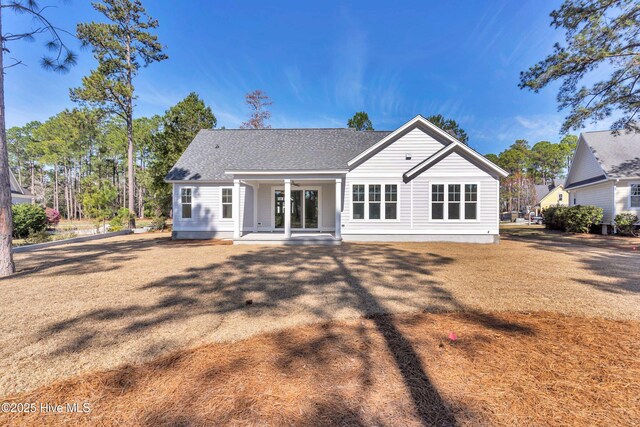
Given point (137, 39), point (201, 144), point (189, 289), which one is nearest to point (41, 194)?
point (137, 39)

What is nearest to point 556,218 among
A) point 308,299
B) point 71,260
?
point 308,299

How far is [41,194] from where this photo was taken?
5022 cm

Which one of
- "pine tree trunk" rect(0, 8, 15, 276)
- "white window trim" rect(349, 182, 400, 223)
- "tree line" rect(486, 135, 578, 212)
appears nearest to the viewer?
"pine tree trunk" rect(0, 8, 15, 276)

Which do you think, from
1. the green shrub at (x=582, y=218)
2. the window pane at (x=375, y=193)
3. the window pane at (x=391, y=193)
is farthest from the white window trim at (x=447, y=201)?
the green shrub at (x=582, y=218)

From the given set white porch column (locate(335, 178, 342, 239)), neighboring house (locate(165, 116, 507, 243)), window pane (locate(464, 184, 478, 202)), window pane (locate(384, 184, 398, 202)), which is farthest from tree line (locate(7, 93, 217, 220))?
window pane (locate(464, 184, 478, 202))

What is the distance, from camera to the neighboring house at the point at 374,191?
41.0ft

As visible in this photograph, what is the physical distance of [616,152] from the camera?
58.0 ft

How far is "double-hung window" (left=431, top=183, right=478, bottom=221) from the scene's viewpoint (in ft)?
41.5

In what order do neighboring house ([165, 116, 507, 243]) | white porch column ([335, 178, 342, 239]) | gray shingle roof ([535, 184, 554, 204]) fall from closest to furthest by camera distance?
white porch column ([335, 178, 342, 239]) < neighboring house ([165, 116, 507, 243]) < gray shingle roof ([535, 184, 554, 204])

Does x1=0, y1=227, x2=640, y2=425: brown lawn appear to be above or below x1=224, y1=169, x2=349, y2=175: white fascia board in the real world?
below

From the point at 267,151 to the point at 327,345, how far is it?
13.6m

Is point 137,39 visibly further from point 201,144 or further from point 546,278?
point 546,278

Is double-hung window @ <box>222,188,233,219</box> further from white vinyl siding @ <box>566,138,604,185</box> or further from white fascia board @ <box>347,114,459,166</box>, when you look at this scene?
white vinyl siding @ <box>566,138,604,185</box>

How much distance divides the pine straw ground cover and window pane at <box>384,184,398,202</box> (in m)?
9.57
